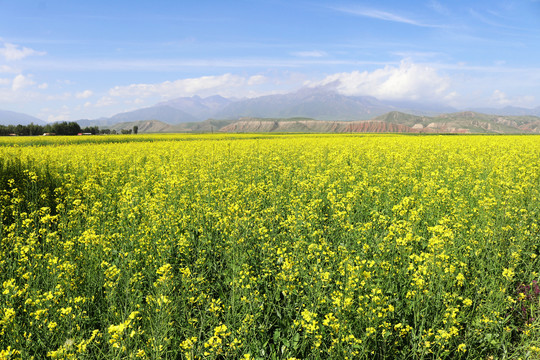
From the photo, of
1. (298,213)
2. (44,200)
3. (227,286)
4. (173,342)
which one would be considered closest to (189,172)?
(44,200)

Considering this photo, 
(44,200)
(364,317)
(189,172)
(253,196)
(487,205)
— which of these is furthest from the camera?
(189,172)

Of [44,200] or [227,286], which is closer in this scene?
[227,286]

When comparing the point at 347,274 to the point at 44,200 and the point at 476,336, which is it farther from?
the point at 44,200

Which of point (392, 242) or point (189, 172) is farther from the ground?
point (189, 172)

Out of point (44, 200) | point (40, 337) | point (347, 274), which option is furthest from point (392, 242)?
point (44, 200)

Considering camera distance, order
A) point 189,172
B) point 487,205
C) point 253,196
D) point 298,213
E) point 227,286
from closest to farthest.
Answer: point 227,286 → point 487,205 → point 298,213 → point 253,196 → point 189,172

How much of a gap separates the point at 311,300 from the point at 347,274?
0.63m

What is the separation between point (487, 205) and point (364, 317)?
4753 mm

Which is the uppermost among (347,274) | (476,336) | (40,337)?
(347,274)

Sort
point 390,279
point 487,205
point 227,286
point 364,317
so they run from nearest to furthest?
point 364,317 → point 390,279 → point 227,286 → point 487,205

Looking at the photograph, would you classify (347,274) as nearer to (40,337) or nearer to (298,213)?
(298,213)

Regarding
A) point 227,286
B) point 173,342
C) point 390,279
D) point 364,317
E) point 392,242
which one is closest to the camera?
point 364,317

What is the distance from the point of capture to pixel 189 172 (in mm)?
12898

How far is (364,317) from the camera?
3.72 meters
